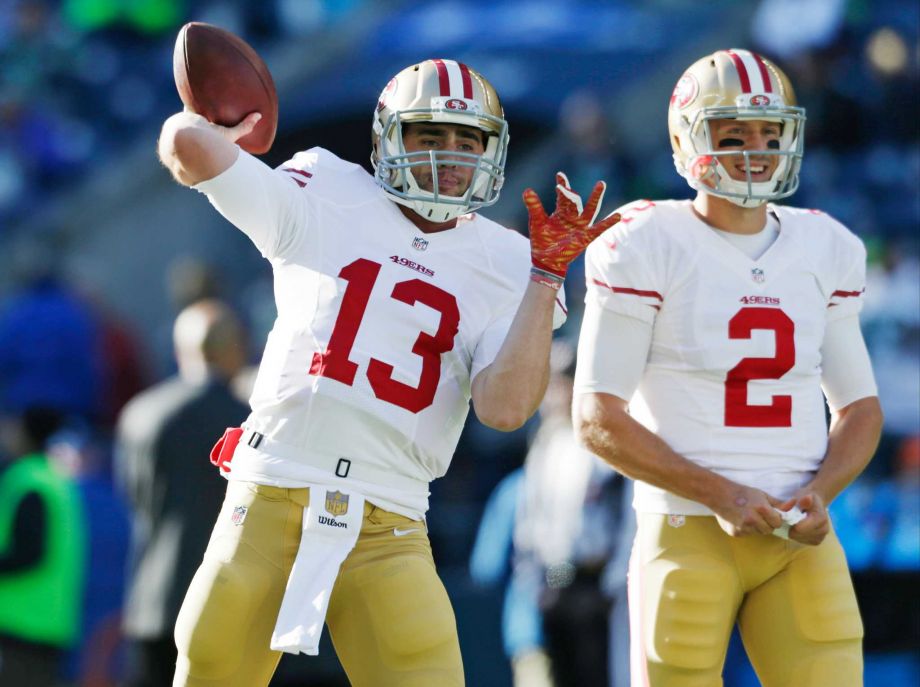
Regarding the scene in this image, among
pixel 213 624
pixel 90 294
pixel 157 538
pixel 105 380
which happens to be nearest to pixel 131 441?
pixel 157 538

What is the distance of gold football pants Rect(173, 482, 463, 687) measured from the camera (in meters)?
3.18

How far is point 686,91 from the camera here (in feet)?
12.1

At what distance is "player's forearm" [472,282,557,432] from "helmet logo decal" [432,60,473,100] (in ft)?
1.60

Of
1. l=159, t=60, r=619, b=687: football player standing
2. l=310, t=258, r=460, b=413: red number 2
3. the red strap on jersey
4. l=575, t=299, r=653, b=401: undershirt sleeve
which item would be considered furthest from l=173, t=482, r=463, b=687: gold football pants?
l=575, t=299, r=653, b=401: undershirt sleeve

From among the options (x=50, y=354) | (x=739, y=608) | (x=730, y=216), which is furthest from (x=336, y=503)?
(x=50, y=354)

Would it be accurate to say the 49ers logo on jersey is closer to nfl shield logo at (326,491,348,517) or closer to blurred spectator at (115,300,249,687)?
nfl shield logo at (326,491,348,517)

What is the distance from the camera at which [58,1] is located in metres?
11.8

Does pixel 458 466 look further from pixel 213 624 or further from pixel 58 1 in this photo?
pixel 58 1

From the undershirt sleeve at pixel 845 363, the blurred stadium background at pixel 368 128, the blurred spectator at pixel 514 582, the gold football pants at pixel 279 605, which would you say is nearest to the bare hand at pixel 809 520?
the undershirt sleeve at pixel 845 363

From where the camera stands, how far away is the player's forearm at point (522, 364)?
3.23 meters

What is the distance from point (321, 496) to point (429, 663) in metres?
0.40

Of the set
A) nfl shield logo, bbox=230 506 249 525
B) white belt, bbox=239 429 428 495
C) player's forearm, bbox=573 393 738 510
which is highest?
player's forearm, bbox=573 393 738 510

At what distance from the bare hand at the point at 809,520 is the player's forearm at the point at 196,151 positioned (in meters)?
1.39

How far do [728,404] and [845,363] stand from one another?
37 cm
